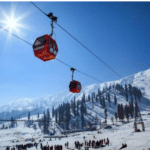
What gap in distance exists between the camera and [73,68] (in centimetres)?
1162

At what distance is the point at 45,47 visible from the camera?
255 inches

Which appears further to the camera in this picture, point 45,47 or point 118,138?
point 118,138

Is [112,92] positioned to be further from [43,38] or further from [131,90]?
[43,38]

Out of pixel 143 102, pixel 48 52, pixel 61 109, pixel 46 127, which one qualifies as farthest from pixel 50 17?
pixel 143 102

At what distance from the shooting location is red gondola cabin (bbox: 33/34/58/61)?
6531 millimetres

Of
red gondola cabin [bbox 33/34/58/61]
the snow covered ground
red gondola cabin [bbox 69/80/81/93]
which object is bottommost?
the snow covered ground

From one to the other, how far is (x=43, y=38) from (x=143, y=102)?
5782 inches

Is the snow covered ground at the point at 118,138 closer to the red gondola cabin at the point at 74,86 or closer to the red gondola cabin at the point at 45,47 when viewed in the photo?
the red gondola cabin at the point at 74,86

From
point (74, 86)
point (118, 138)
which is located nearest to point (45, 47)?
point (74, 86)

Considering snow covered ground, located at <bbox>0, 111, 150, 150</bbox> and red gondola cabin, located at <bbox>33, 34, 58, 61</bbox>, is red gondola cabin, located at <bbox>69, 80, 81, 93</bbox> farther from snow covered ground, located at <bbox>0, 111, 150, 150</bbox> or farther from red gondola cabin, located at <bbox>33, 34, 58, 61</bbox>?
snow covered ground, located at <bbox>0, 111, 150, 150</bbox>

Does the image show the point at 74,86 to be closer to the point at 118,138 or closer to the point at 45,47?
the point at 45,47

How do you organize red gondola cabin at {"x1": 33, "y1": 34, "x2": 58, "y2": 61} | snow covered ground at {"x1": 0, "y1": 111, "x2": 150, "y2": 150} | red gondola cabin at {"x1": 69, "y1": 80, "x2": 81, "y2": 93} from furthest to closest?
snow covered ground at {"x1": 0, "y1": 111, "x2": 150, "y2": 150}, red gondola cabin at {"x1": 69, "y1": 80, "x2": 81, "y2": 93}, red gondola cabin at {"x1": 33, "y1": 34, "x2": 58, "y2": 61}

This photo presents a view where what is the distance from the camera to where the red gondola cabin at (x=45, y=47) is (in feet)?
21.4

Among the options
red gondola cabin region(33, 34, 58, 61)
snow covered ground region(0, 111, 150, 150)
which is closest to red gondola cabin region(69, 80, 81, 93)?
red gondola cabin region(33, 34, 58, 61)
